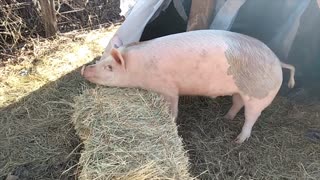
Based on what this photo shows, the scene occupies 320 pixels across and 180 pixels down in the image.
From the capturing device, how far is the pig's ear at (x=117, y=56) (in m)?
3.19

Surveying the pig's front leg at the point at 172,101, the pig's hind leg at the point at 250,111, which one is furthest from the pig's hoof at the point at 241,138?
the pig's front leg at the point at 172,101

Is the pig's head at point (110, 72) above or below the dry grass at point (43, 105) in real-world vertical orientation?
above

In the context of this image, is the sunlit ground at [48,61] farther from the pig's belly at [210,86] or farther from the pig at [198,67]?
the pig's belly at [210,86]

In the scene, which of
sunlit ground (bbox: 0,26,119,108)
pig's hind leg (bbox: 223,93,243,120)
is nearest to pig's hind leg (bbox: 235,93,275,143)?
pig's hind leg (bbox: 223,93,243,120)

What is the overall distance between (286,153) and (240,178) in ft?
1.88

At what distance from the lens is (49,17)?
16.7ft

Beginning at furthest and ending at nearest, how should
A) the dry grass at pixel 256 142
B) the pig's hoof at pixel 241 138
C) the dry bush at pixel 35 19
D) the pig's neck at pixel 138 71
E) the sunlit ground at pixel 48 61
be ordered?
1. the dry bush at pixel 35 19
2. the sunlit ground at pixel 48 61
3. the pig's hoof at pixel 241 138
4. the pig's neck at pixel 138 71
5. the dry grass at pixel 256 142

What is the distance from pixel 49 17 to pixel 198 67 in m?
2.61

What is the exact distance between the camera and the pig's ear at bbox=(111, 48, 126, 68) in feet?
10.5

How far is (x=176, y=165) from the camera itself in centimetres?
235

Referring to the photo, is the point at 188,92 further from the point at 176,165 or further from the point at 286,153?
the point at 176,165

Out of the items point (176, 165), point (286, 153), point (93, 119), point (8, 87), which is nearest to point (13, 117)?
point (8, 87)

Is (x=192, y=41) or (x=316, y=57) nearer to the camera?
(x=192, y=41)

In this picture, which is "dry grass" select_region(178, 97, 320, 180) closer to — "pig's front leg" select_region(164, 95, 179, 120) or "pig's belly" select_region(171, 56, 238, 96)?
"pig's front leg" select_region(164, 95, 179, 120)
